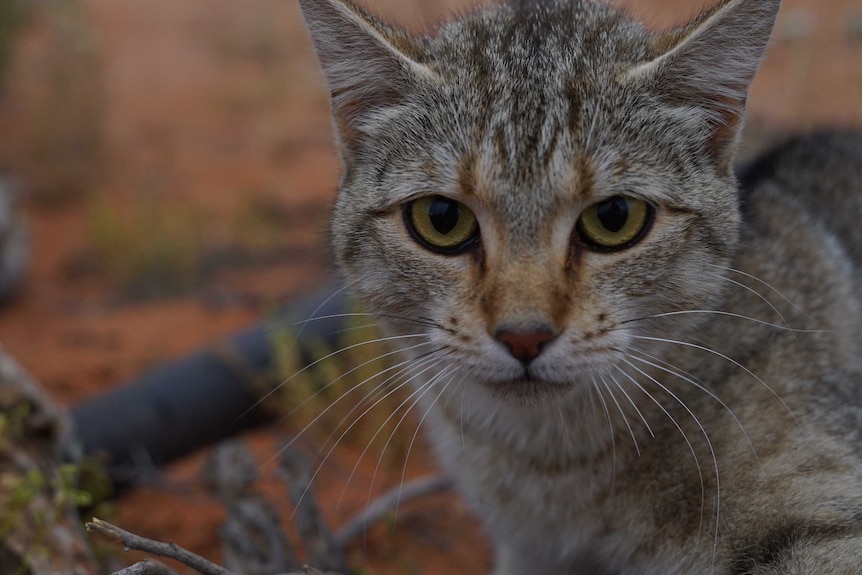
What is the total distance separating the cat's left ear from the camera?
2555 millimetres

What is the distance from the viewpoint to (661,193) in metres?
2.51

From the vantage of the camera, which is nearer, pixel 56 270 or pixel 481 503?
pixel 481 503

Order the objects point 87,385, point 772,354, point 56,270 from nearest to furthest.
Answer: point 772,354, point 87,385, point 56,270

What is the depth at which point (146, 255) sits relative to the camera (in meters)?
7.20

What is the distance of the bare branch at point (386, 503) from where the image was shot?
405 cm

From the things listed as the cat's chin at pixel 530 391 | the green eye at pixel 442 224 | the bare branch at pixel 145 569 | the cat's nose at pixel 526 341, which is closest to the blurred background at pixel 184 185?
the green eye at pixel 442 224

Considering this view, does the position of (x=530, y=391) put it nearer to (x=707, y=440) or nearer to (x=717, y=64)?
(x=707, y=440)

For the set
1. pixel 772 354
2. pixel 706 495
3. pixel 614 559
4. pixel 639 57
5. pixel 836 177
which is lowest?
pixel 614 559

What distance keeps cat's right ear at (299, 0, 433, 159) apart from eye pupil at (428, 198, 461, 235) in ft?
1.41

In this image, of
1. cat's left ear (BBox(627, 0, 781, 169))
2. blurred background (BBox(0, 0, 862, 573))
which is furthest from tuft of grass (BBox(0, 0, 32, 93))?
cat's left ear (BBox(627, 0, 781, 169))

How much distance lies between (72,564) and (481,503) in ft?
4.52

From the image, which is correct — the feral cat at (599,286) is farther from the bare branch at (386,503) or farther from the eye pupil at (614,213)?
the bare branch at (386,503)

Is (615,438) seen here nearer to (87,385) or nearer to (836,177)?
(836,177)

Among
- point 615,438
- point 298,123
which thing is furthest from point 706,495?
point 298,123
